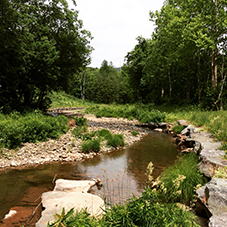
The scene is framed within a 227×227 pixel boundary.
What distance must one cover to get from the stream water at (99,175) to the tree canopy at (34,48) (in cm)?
600

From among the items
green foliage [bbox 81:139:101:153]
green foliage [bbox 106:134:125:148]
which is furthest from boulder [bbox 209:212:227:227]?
green foliage [bbox 106:134:125:148]

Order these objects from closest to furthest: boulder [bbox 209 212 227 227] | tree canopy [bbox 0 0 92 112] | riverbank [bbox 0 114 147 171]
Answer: boulder [bbox 209 212 227 227] → riverbank [bbox 0 114 147 171] → tree canopy [bbox 0 0 92 112]

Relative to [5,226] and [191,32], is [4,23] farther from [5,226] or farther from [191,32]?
[191,32]

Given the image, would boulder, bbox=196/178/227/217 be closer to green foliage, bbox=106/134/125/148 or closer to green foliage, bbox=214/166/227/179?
green foliage, bbox=214/166/227/179

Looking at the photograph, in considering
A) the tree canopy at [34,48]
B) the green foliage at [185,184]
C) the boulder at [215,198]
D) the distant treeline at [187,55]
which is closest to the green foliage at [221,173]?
the boulder at [215,198]

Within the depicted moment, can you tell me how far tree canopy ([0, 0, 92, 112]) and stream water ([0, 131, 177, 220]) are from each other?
5997 millimetres

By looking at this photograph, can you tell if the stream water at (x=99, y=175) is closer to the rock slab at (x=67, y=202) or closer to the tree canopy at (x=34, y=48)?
the rock slab at (x=67, y=202)

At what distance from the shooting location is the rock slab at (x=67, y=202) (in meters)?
3.61

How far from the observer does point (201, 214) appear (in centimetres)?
397

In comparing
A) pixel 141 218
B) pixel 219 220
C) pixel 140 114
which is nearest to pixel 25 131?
pixel 141 218

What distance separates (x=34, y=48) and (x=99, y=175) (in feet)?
39.5

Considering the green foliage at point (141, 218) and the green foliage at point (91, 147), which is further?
the green foliage at point (91, 147)

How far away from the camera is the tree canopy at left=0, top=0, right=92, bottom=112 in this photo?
12361 mm

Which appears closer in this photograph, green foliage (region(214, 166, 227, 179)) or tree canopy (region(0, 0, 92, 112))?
green foliage (region(214, 166, 227, 179))
